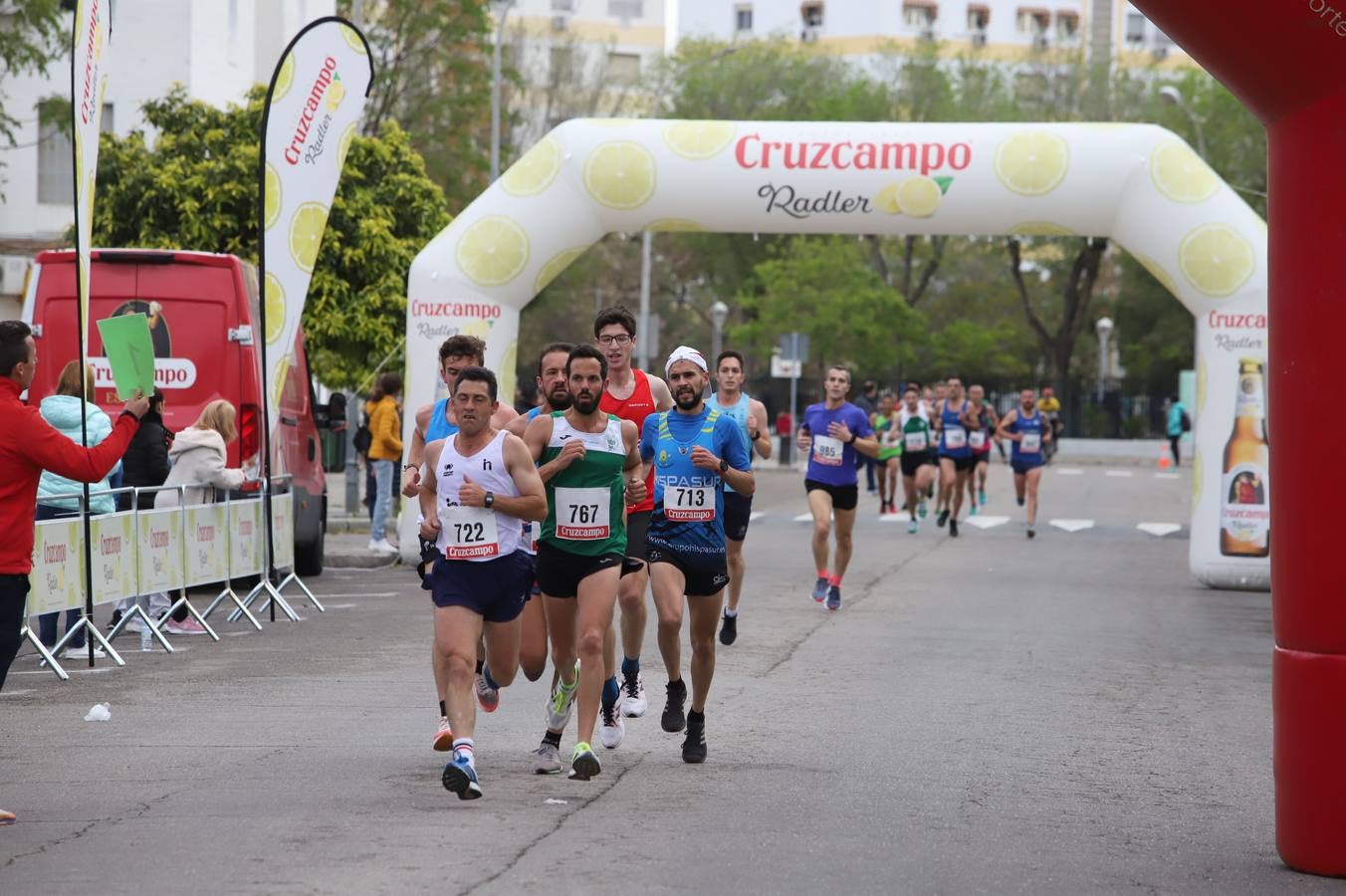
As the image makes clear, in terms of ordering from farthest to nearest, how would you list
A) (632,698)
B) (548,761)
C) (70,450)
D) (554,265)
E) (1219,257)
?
1. (554,265)
2. (1219,257)
3. (632,698)
4. (548,761)
5. (70,450)

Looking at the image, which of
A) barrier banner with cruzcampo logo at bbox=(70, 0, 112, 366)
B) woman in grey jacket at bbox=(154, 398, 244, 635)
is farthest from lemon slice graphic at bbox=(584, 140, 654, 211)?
barrier banner with cruzcampo logo at bbox=(70, 0, 112, 366)

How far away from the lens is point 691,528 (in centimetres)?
932

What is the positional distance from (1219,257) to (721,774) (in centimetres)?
1153

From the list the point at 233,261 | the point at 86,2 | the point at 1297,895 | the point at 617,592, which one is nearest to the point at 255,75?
the point at 233,261

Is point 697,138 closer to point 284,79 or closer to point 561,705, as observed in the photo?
point 284,79

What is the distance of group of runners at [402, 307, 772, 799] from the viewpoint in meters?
8.18

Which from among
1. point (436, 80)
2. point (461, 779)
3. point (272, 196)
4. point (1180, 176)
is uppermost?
point (436, 80)

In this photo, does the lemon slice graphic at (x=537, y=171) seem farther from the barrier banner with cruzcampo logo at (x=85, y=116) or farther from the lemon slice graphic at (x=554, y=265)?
the barrier banner with cruzcampo logo at (x=85, y=116)

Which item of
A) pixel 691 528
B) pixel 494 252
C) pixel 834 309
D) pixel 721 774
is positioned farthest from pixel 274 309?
pixel 834 309

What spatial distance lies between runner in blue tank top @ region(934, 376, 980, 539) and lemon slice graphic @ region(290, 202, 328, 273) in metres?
10.7

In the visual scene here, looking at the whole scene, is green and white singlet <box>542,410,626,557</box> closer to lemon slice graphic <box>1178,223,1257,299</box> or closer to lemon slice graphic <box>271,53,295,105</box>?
lemon slice graphic <box>271,53,295,105</box>

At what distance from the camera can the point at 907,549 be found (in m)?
23.7

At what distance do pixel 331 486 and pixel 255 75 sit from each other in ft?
39.4

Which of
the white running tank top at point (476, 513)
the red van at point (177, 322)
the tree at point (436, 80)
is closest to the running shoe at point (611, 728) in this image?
the white running tank top at point (476, 513)
